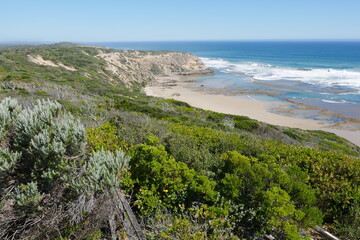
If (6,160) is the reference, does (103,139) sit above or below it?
below

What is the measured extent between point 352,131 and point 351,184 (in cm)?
2215

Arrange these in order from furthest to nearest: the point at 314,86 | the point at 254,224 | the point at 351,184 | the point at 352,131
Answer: the point at 314,86
the point at 352,131
the point at 351,184
the point at 254,224

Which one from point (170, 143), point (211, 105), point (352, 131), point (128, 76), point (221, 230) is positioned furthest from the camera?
point (128, 76)

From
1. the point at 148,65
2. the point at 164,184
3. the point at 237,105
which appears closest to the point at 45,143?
the point at 164,184

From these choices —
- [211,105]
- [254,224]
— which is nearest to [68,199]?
[254,224]

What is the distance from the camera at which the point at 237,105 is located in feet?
107

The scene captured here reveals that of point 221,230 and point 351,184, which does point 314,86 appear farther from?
point 221,230

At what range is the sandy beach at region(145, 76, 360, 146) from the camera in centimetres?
2412

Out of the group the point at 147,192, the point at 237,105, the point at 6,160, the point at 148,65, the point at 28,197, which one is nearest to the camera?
the point at 28,197

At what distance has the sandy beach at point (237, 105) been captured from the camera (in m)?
24.1

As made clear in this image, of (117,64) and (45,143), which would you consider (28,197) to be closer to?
(45,143)

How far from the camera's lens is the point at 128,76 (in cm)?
4791

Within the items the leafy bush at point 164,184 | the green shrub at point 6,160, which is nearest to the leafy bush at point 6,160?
the green shrub at point 6,160

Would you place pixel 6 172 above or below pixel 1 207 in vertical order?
above
